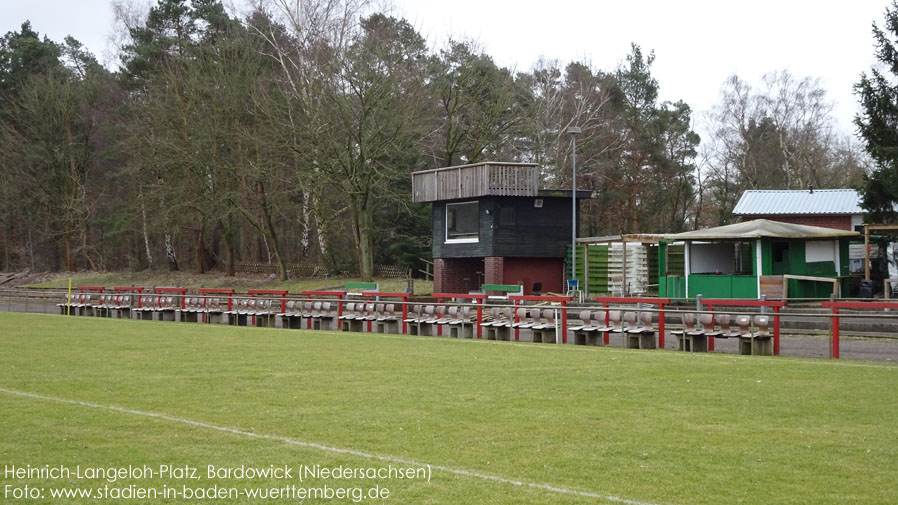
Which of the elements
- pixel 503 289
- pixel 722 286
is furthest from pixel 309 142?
pixel 722 286

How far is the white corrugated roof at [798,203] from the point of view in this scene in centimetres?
4834

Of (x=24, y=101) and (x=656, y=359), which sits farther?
(x=24, y=101)

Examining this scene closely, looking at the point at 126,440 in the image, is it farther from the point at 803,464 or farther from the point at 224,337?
the point at 224,337

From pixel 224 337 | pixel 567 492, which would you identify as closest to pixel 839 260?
pixel 224 337

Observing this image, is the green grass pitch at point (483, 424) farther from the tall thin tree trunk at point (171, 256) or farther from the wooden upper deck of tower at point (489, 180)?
the tall thin tree trunk at point (171, 256)

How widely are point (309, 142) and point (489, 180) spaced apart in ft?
36.8

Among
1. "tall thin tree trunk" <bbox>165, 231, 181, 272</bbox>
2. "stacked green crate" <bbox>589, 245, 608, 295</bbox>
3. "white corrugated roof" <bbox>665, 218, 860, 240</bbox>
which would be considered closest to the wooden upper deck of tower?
"stacked green crate" <bbox>589, 245, 608, 295</bbox>

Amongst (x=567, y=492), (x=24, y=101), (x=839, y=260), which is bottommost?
(x=567, y=492)

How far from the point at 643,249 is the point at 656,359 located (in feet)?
82.5

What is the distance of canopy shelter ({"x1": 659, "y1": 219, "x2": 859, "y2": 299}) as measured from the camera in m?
34.0

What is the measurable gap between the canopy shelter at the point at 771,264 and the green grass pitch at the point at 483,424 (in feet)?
51.9

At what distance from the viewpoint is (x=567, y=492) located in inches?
309

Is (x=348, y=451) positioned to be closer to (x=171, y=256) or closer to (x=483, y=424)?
(x=483, y=424)

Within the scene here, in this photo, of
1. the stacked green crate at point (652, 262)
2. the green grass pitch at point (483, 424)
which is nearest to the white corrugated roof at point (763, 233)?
the stacked green crate at point (652, 262)
